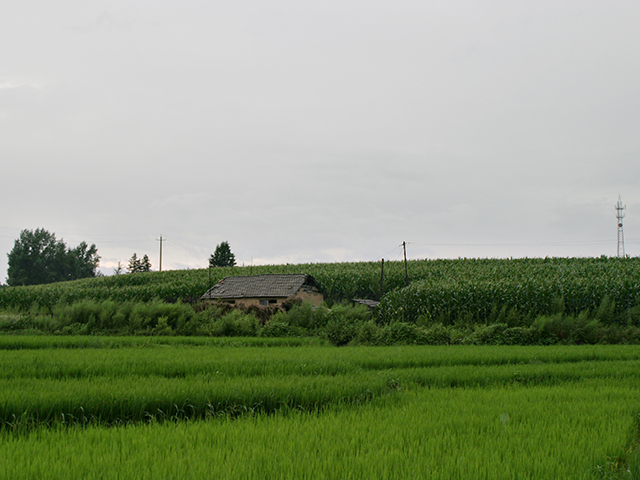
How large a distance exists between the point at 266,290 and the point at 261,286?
107 centimetres

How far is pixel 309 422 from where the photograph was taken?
20.3 ft

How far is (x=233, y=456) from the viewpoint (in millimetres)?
4594

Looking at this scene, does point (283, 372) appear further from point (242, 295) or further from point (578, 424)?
point (242, 295)

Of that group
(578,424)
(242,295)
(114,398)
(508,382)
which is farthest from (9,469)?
(242,295)

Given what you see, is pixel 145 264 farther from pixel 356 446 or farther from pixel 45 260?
pixel 356 446

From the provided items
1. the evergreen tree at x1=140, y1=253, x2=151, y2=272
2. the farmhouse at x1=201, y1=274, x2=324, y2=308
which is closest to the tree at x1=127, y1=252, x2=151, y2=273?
the evergreen tree at x1=140, y1=253, x2=151, y2=272

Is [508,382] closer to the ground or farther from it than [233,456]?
closer to the ground

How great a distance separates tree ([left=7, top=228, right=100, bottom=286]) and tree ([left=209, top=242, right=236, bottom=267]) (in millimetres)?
34152

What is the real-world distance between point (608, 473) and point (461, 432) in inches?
65.8

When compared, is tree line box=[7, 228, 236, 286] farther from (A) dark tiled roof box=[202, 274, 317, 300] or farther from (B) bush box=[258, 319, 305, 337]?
(B) bush box=[258, 319, 305, 337]

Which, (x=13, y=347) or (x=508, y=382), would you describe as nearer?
(x=508, y=382)

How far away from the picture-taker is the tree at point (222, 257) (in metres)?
107

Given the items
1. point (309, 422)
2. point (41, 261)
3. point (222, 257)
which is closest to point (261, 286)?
point (309, 422)

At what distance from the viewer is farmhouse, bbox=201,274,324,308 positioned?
39934mm
